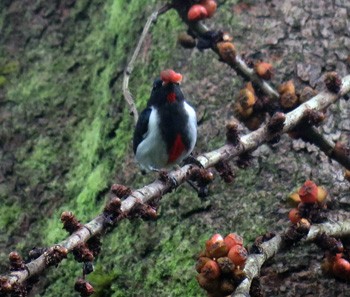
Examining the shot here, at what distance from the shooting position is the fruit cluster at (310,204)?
2.26m

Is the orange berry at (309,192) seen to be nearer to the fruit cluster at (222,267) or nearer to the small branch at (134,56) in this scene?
the fruit cluster at (222,267)

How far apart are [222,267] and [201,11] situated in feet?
3.31

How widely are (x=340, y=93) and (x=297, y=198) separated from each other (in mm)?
426

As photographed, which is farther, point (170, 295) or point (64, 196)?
point (64, 196)

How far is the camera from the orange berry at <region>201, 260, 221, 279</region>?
6.34 feet

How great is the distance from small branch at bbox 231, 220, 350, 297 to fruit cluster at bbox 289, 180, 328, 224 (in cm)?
4

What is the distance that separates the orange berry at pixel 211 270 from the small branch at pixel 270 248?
0.07 m

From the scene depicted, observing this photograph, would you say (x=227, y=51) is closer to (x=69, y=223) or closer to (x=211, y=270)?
(x=211, y=270)

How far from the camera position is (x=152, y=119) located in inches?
122

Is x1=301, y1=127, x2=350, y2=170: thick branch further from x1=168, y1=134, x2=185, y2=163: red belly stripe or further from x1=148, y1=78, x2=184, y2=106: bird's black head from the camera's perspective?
x1=148, y1=78, x2=184, y2=106: bird's black head

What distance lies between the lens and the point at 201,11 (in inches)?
101

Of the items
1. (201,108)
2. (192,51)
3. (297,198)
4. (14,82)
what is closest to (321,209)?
(297,198)

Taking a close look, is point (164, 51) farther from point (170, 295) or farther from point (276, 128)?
point (276, 128)

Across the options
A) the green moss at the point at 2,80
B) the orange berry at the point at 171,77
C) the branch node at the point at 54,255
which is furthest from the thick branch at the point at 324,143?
the green moss at the point at 2,80
